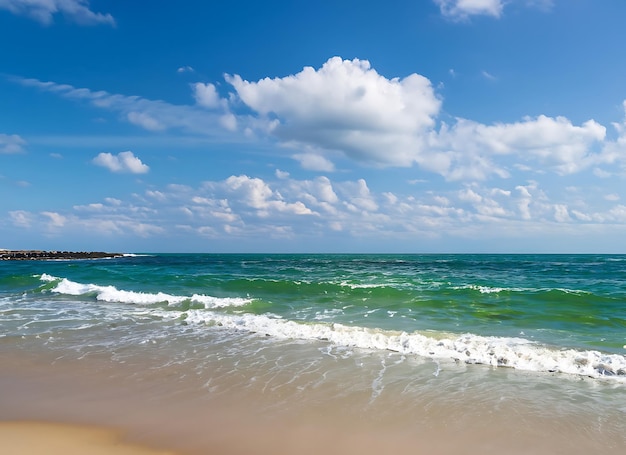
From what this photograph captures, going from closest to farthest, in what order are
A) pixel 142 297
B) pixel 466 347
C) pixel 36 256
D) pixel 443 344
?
pixel 466 347, pixel 443 344, pixel 142 297, pixel 36 256

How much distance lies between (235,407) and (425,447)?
2.63 m

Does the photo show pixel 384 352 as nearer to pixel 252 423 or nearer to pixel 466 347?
pixel 466 347

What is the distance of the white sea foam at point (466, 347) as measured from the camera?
7.76m

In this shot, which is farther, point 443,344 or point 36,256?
point 36,256

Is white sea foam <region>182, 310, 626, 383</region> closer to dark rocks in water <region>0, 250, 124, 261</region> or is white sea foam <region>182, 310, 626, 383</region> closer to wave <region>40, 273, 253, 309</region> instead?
wave <region>40, 273, 253, 309</region>

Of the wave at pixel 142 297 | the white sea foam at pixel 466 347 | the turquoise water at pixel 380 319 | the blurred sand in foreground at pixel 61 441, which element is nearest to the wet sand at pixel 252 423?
the blurred sand in foreground at pixel 61 441

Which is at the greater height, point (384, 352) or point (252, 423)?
point (252, 423)

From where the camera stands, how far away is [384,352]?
9094mm

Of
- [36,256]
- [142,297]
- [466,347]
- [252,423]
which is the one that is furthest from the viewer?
[36,256]

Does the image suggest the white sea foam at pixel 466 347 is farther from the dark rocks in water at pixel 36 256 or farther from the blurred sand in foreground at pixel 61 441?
the dark rocks in water at pixel 36 256

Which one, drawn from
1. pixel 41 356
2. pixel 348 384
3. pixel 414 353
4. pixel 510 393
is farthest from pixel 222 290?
pixel 510 393

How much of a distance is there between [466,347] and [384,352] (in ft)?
5.93

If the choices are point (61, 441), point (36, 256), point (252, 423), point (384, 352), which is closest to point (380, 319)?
point (384, 352)

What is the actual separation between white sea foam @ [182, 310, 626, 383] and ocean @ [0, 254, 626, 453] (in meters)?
0.04
